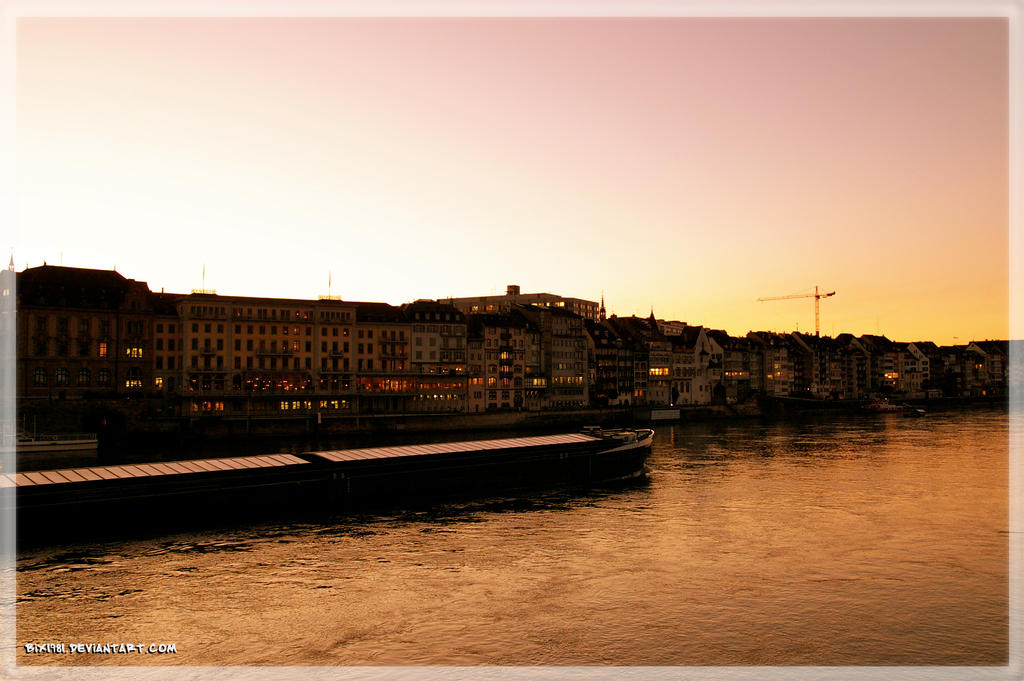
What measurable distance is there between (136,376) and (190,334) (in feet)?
25.9

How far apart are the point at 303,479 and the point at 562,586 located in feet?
68.8

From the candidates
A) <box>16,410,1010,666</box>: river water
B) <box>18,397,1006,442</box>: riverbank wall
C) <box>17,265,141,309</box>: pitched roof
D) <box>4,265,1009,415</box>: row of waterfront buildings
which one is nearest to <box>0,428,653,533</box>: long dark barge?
<box>16,410,1010,666</box>: river water

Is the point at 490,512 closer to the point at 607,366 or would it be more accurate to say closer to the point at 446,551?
the point at 446,551

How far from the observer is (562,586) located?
86.2 feet

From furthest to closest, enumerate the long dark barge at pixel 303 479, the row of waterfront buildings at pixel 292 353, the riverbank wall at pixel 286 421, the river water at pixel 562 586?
the row of waterfront buildings at pixel 292 353
the riverbank wall at pixel 286 421
the long dark barge at pixel 303 479
the river water at pixel 562 586

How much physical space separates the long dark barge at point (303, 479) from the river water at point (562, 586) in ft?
9.33

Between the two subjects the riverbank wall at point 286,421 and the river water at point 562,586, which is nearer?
the river water at point 562,586

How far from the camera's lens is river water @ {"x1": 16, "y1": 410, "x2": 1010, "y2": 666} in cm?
2084

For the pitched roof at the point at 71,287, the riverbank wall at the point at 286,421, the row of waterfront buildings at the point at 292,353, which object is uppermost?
the pitched roof at the point at 71,287

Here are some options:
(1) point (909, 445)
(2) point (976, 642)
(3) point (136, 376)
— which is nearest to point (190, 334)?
(3) point (136, 376)

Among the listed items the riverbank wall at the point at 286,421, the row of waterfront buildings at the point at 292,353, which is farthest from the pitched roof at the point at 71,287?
the riverbank wall at the point at 286,421

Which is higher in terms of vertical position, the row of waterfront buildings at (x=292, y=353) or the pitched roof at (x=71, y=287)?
the pitched roof at (x=71, y=287)

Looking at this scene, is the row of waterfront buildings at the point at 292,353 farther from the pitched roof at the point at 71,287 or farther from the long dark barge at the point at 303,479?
the long dark barge at the point at 303,479

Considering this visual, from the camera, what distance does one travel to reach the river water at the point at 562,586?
68.4ft
